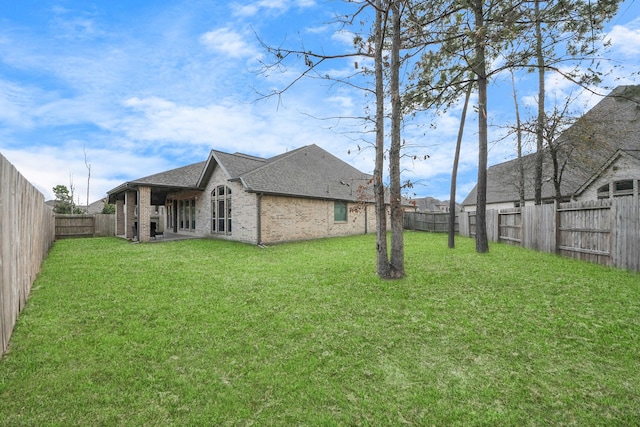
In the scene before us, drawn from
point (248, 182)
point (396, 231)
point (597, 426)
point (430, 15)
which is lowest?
point (597, 426)

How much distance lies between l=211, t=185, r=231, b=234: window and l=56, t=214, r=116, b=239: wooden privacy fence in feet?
26.7

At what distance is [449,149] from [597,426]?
11.8 metres

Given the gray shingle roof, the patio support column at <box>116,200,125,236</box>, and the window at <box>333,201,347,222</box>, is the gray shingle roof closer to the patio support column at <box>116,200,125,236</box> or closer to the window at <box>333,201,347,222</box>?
the patio support column at <box>116,200,125,236</box>

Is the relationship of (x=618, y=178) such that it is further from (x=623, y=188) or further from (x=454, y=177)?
(x=454, y=177)

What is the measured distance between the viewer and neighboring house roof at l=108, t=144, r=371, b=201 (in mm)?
13805

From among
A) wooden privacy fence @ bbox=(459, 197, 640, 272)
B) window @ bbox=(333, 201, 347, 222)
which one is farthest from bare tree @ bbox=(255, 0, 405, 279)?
window @ bbox=(333, 201, 347, 222)

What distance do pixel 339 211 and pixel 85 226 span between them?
52.9ft

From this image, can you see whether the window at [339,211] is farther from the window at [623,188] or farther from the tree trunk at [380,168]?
the window at [623,188]

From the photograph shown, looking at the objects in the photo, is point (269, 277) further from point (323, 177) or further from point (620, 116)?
point (620, 116)

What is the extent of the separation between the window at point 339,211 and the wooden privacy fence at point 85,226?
48.0 ft

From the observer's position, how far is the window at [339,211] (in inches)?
686

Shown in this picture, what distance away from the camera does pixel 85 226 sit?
17625 millimetres

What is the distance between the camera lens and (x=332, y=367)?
9.99 feet

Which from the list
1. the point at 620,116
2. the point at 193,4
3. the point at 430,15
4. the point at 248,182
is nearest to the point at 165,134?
the point at 248,182
